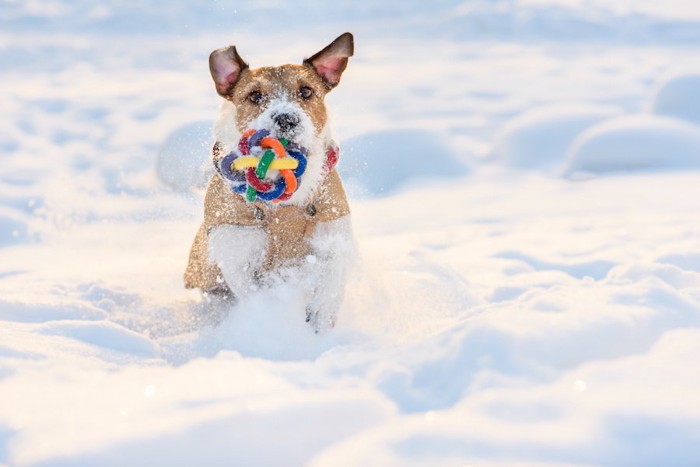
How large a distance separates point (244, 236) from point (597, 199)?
4.15 metres

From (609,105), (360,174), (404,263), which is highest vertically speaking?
(609,105)

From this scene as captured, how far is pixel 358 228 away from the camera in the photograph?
6.72 meters

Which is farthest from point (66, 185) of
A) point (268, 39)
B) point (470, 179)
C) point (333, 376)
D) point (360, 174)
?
point (268, 39)

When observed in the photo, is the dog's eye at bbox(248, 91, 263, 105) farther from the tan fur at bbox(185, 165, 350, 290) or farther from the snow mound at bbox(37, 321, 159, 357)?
the snow mound at bbox(37, 321, 159, 357)

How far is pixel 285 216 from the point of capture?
387cm

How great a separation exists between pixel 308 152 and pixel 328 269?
0.60 m

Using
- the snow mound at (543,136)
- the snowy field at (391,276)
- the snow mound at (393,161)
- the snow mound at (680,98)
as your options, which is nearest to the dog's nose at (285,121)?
the snowy field at (391,276)

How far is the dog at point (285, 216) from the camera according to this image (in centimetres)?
381

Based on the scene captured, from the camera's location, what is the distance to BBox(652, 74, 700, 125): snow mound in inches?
369

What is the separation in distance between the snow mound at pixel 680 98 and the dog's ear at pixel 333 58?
6561mm

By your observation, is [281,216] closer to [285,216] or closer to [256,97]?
[285,216]

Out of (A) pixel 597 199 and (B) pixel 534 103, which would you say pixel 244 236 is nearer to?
(A) pixel 597 199

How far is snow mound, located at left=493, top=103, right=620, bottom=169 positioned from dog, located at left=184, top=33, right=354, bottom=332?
5085mm

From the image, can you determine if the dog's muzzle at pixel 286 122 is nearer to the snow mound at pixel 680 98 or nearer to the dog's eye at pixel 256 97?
the dog's eye at pixel 256 97
